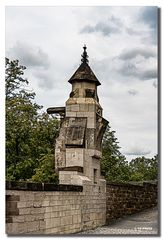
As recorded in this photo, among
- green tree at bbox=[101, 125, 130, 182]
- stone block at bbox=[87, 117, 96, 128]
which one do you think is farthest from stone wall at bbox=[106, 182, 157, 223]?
green tree at bbox=[101, 125, 130, 182]

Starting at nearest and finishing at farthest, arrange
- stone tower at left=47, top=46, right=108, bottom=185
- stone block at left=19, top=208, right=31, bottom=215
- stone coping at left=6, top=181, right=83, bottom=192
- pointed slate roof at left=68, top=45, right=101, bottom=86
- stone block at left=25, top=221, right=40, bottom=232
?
stone coping at left=6, top=181, right=83, bottom=192 < stone block at left=19, top=208, right=31, bottom=215 < stone block at left=25, top=221, right=40, bottom=232 < stone tower at left=47, top=46, right=108, bottom=185 < pointed slate roof at left=68, top=45, right=101, bottom=86

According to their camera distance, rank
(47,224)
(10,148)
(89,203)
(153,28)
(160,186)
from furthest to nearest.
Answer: (10,148) < (89,203) < (47,224) < (153,28) < (160,186)

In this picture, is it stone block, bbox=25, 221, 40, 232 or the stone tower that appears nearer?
stone block, bbox=25, 221, 40, 232

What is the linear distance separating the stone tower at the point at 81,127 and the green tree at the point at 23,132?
2683 millimetres

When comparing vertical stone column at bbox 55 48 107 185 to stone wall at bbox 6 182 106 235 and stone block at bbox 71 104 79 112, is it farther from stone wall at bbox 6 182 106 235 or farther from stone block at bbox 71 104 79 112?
stone wall at bbox 6 182 106 235

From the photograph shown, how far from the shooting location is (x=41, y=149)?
14.5 meters

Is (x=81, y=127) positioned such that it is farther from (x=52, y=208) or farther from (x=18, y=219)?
(x=18, y=219)

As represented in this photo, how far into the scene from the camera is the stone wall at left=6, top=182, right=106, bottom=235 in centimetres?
611

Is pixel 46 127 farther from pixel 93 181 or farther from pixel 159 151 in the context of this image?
pixel 159 151

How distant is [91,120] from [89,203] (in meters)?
1.48

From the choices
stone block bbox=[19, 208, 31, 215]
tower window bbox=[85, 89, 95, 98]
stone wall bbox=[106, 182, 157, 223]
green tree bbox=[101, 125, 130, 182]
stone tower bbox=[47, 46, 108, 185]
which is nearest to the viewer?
stone block bbox=[19, 208, 31, 215]

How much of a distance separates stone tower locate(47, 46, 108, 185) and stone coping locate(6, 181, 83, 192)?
0.57 metres

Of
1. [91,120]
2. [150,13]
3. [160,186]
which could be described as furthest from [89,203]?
[150,13]

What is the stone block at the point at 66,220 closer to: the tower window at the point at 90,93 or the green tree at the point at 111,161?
the tower window at the point at 90,93
